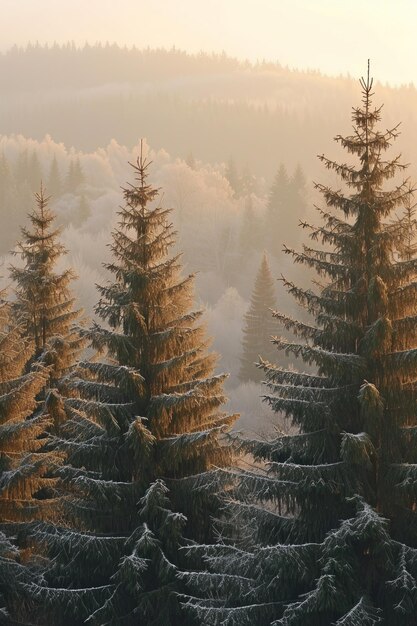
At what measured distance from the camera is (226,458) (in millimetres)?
14844

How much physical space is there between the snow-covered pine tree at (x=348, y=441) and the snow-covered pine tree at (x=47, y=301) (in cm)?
758

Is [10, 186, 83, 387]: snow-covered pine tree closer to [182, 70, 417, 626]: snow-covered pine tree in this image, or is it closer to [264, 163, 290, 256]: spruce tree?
[182, 70, 417, 626]: snow-covered pine tree

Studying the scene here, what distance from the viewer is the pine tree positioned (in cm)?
1383

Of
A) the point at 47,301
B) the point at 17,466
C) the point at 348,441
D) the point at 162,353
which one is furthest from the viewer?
the point at 47,301

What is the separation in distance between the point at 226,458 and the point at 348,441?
4.33m

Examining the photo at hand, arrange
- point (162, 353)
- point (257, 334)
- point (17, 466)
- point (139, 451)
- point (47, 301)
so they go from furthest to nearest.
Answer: point (257, 334), point (47, 301), point (17, 466), point (162, 353), point (139, 451)

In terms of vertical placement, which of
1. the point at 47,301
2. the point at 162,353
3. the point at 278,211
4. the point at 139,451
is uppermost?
the point at 278,211

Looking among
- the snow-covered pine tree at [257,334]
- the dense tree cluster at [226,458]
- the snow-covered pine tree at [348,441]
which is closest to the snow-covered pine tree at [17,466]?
the dense tree cluster at [226,458]

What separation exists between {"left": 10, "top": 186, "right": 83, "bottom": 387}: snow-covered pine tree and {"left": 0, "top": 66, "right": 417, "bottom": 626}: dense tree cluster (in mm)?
825

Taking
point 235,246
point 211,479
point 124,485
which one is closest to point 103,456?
point 124,485

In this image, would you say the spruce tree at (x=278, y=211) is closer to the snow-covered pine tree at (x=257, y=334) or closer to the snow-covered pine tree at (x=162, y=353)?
the snow-covered pine tree at (x=257, y=334)

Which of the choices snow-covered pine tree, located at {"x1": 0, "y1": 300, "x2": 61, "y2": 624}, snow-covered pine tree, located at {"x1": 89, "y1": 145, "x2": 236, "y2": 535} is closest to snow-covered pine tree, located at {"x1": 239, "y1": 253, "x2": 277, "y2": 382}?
snow-covered pine tree, located at {"x1": 0, "y1": 300, "x2": 61, "y2": 624}

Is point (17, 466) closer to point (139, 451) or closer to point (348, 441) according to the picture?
point (139, 451)

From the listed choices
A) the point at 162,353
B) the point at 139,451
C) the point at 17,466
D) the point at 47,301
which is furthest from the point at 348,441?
the point at 47,301
